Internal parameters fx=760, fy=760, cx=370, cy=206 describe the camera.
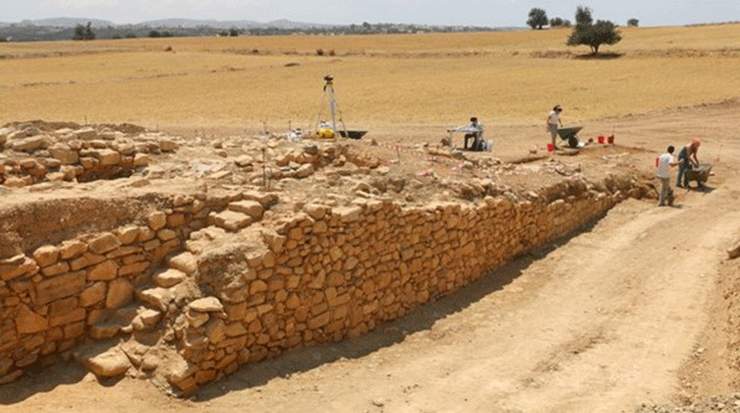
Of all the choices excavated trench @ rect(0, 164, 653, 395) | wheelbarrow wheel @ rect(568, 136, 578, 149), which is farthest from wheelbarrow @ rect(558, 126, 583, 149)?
excavated trench @ rect(0, 164, 653, 395)

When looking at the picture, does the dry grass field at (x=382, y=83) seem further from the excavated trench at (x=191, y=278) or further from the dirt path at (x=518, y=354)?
the excavated trench at (x=191, y=278)

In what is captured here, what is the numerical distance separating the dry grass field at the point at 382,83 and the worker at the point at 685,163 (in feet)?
A: 42.1

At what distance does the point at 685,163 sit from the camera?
65.1ft

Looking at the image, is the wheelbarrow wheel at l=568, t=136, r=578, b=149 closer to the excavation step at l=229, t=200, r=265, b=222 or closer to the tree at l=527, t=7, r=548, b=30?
the excavation step at l=229, t=200, r=265, b=222

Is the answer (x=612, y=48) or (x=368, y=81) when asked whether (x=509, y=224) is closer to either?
(x=368, y=81)

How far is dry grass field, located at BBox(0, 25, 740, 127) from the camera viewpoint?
120ft

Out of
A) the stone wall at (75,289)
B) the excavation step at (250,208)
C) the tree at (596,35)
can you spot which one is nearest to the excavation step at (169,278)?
the stone wall at (75,289)

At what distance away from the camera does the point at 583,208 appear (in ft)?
55.0

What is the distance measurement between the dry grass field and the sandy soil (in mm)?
19298

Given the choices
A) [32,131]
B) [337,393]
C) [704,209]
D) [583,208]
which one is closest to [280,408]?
[337,393]

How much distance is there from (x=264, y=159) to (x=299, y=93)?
33.5m

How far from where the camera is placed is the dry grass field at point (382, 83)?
120 ft

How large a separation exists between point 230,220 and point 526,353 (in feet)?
14.6

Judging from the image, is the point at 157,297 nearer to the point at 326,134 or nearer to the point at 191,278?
the point at 191,278
